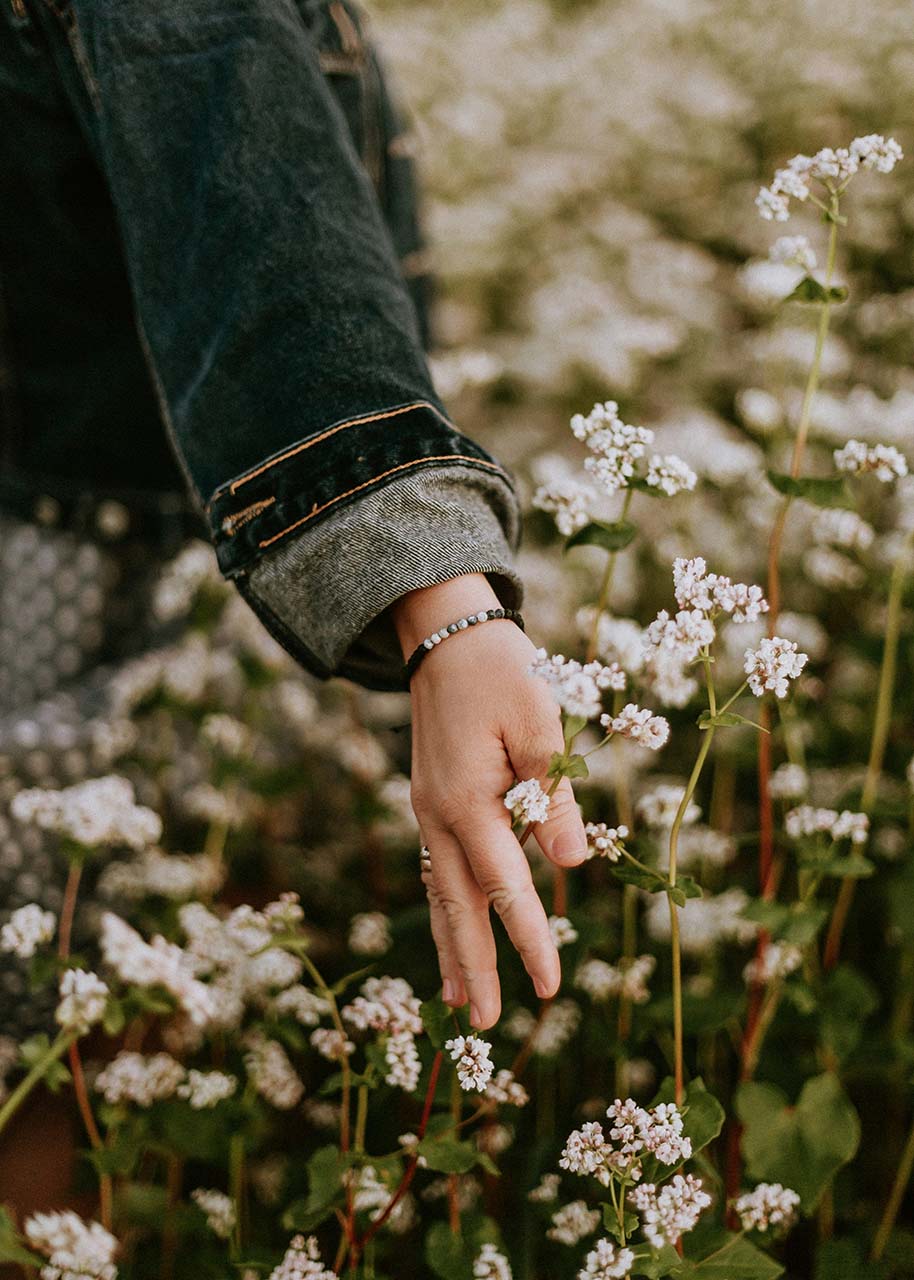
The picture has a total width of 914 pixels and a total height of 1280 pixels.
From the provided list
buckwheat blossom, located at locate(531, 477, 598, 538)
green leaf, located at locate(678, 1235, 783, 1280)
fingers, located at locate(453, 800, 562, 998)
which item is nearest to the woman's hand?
fingers, located at locate(453, 800, 562, 998)

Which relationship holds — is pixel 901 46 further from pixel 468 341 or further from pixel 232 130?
pixel 232 130

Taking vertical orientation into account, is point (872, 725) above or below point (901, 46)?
below

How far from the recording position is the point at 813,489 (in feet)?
3.20

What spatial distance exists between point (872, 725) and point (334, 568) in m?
1.13

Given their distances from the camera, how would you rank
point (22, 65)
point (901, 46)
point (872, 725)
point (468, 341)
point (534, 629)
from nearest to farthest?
point (22, 65) < point (872, 725) < point (534, 629) < point (901, 46) < point (468, 341)

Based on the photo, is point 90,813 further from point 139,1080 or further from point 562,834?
point 562,834

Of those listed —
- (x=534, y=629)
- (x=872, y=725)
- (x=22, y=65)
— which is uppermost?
(x=22, y=65)

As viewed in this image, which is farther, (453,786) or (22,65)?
(22,65)

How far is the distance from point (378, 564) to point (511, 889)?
29 cm

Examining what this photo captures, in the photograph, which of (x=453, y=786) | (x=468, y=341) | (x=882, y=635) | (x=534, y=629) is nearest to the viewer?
(x=453, y=786)

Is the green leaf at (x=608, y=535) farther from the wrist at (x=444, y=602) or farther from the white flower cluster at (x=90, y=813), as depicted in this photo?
the white flower cluster at (x=90, y=813)

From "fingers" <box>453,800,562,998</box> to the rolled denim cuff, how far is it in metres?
0.18

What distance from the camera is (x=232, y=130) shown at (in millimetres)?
969

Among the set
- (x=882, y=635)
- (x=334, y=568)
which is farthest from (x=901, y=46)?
(x=334, y=568)
